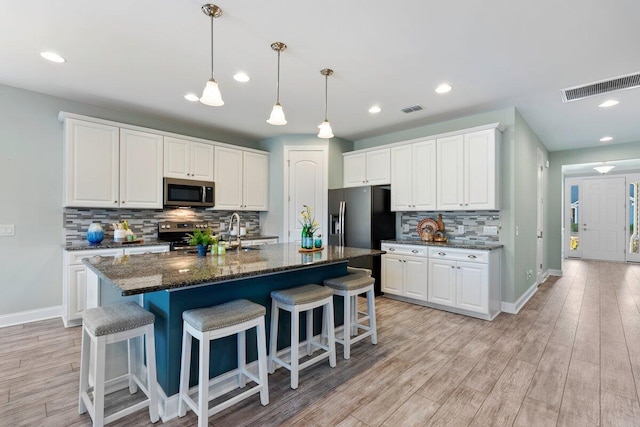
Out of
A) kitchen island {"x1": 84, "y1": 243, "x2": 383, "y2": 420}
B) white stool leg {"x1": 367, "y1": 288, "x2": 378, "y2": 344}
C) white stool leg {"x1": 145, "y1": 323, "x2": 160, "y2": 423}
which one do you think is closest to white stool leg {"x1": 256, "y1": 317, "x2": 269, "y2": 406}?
kitchen island {"x1": 84, "y1": 243, "x2": 383, "y2": 420}

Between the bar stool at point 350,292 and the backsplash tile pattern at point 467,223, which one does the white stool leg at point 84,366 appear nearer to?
the bar stool at point 350,292

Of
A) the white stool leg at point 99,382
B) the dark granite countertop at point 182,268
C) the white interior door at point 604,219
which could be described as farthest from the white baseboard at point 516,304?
the white interior door at point 604,219


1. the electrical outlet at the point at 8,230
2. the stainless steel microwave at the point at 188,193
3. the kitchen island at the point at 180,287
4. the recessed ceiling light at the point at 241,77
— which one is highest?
the recessed ceiling light at the point at 241,77

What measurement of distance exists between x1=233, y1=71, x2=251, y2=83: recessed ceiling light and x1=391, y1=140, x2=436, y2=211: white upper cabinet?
2487 mm

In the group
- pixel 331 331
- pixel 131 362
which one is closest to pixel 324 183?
pixel 331 331

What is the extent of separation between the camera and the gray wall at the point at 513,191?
3.92 metres

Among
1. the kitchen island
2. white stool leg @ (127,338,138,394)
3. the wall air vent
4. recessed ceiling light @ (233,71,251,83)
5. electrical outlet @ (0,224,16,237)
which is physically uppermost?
recessed ceiling light @ (233,71,251,83)

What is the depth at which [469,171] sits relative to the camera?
3939 millimetres

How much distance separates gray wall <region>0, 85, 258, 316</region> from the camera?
11.1 feet

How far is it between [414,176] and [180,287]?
3.68 metres

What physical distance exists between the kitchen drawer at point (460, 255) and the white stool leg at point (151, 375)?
3319 millimetres

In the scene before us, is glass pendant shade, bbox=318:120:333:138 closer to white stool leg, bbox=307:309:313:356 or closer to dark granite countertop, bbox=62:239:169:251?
white stool leg, bbox=307:309:313:356

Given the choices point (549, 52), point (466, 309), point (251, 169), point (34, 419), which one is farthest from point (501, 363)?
point (251, 169)

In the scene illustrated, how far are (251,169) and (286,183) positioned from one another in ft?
2.14
